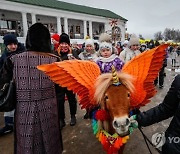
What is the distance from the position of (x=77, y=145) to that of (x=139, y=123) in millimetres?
1822

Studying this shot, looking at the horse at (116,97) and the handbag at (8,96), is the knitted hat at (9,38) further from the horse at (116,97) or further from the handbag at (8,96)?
the horse at (116,97)

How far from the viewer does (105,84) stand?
69.5 inches

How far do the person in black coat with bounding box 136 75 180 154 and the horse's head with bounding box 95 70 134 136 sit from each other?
15cm

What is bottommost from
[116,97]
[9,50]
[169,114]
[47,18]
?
[169,114]

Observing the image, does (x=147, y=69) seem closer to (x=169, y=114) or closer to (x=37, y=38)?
(x=169, y=114)

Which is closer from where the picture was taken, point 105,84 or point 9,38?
point 105,84

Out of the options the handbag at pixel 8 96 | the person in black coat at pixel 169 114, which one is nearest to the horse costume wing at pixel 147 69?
the person in black coat at pixel 169 114

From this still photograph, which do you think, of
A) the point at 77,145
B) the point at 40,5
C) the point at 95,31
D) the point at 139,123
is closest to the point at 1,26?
the point at 40,5

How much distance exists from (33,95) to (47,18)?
26401 millimetres

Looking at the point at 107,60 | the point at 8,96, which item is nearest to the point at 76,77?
the point at 8,96

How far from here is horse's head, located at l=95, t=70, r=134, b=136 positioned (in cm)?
158

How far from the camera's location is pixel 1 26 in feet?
72.3

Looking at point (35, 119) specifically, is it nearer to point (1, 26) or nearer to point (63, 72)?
point (63, 72)

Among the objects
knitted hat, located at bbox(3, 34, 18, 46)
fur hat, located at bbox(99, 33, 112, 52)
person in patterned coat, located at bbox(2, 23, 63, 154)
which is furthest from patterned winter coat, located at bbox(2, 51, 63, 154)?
knitted hat, located at bbox(3, 34, 18, 46)
